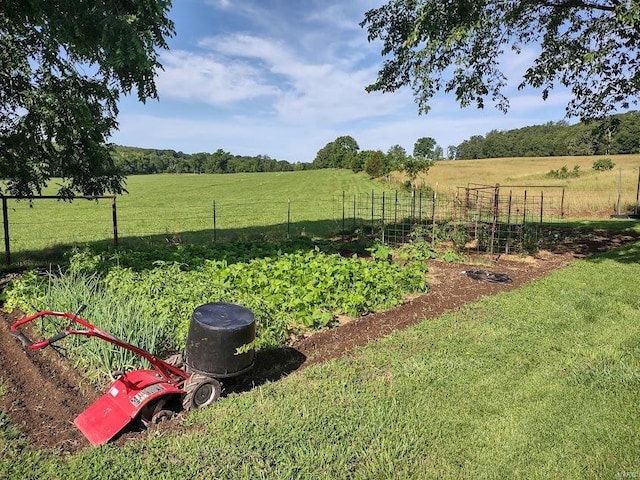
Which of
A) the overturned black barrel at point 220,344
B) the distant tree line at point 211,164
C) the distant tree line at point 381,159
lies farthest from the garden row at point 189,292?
the distant tree line at point 211,164

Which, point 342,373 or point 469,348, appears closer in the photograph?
point 342,373

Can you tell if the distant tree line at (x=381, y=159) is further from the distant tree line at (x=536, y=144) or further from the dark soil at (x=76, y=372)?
the dark soil at (x=76, y=372)

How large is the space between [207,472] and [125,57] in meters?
4.92

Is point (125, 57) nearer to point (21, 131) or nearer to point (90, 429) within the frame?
point (21, 131)

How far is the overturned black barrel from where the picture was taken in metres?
3.24

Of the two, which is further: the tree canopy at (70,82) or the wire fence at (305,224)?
the wire fence at (305,224)

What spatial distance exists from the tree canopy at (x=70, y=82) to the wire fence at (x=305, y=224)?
624mm

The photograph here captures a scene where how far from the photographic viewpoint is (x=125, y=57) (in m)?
5.32

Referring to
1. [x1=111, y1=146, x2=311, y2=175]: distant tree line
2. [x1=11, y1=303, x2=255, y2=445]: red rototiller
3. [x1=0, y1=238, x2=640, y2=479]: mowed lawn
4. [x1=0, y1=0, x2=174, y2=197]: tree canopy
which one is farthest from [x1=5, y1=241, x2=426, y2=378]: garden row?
[x1=111, y1=146, x2=311, y2=175]: distant tree line

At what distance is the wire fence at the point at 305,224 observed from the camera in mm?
10398

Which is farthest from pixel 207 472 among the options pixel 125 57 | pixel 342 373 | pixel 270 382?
pixel 125 57

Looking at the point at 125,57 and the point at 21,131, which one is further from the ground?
the point at 125,57

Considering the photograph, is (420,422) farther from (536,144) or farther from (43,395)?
(536,144)

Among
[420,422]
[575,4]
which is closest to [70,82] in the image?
[420,422]
